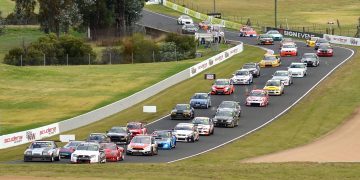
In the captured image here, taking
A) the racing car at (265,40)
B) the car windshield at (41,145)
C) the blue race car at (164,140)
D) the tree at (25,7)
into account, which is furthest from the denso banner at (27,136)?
the tree at (25,7)

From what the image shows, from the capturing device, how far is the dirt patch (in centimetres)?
5756

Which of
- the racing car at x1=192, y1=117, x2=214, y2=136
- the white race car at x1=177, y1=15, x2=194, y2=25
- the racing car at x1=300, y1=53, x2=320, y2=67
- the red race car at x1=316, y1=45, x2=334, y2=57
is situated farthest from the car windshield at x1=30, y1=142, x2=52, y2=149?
the white race car at x1=177, y1=15, x2=194, y2=25

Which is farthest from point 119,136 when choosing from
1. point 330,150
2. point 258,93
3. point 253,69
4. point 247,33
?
point 247,33

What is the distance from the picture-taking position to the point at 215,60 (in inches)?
4441

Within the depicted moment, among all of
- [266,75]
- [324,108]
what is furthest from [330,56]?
[324,108]

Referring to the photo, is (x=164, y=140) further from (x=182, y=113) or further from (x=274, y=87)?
(x=274, y=87)

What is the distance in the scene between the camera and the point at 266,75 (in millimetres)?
101062

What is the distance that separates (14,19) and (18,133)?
10064 centimetres

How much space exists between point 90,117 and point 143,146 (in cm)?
1813

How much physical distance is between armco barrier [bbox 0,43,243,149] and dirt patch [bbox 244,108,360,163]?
16880 millimetres

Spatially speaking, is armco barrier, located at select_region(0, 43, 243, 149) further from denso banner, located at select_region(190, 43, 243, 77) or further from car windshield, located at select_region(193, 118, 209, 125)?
car windshield, located at select_region(193, 118, 209, 125)

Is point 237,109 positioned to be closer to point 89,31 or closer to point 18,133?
point 18,133

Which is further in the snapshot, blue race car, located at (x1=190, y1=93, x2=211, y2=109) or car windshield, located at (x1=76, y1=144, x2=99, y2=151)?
blue race car, located at (x1=190, y1=93, x2=211, y2=109)

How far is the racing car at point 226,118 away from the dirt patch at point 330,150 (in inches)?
293
